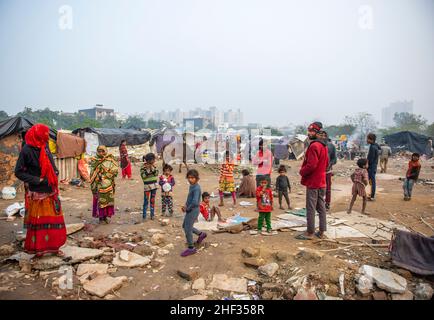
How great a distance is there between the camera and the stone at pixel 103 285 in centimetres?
311

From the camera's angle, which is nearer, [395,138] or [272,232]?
[272,232]

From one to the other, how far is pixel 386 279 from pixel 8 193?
914cm

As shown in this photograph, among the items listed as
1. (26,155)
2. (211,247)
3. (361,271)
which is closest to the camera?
(361,271)

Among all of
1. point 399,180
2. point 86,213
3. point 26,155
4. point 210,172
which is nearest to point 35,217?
point 26,155

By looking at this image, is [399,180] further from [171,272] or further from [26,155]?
[26,155]

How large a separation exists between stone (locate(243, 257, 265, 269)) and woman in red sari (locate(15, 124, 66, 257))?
104 inches

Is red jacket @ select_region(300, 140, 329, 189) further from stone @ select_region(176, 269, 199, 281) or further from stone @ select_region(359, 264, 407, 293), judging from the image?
stone @ select_region(176, 269, 199, 281)

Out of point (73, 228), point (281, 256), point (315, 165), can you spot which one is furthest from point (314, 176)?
point (73, 228)

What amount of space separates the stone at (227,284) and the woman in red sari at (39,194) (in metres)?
2.26

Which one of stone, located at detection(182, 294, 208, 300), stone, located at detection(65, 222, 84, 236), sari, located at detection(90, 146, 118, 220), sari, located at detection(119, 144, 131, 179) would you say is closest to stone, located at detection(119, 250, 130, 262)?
stone, located at detection(182, 294, 208, 300)

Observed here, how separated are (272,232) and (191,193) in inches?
77.1

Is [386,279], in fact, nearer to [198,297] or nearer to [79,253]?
[198,297]

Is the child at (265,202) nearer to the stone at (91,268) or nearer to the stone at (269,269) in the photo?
the stone at (269,269)

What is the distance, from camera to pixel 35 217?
3.72 metres
